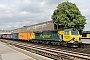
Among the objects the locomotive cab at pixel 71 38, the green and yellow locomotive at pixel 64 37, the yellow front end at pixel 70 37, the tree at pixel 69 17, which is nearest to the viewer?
the locomotive cab at pixel 71 38

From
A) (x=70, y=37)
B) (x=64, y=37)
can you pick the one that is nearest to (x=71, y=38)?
(x=70, y=37)

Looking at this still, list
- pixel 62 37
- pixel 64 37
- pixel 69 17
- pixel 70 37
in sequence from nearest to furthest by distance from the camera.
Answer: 1. pixel 70 37
2. pixel 64 37
3. pixel 62 37
4. pixel 69 17

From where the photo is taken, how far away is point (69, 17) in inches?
1870

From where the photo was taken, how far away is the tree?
4628cm

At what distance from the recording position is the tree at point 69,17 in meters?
46.3

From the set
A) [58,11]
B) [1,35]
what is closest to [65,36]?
[58,11]

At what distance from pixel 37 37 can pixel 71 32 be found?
1450cm

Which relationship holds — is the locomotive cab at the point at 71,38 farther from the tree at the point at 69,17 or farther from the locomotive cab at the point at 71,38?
the tree at the point at 69,17

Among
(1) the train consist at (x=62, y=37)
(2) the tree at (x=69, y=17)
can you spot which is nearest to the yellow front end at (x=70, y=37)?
(1) the train consist at (x=62, y=37)

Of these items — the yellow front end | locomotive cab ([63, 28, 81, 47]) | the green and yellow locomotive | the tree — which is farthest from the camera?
the tree

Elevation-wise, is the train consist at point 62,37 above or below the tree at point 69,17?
below

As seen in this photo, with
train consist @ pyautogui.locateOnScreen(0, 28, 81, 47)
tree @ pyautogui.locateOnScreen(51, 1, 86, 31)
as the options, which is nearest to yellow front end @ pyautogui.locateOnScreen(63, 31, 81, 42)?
train consist @ pyautogui.locateOnScreen(0, 28, 81, 47)

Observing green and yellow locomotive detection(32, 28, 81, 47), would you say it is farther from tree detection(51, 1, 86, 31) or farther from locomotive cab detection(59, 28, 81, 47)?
tree detection(51, 1, 86, 31)

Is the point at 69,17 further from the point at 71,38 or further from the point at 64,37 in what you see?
the point at 71,38
